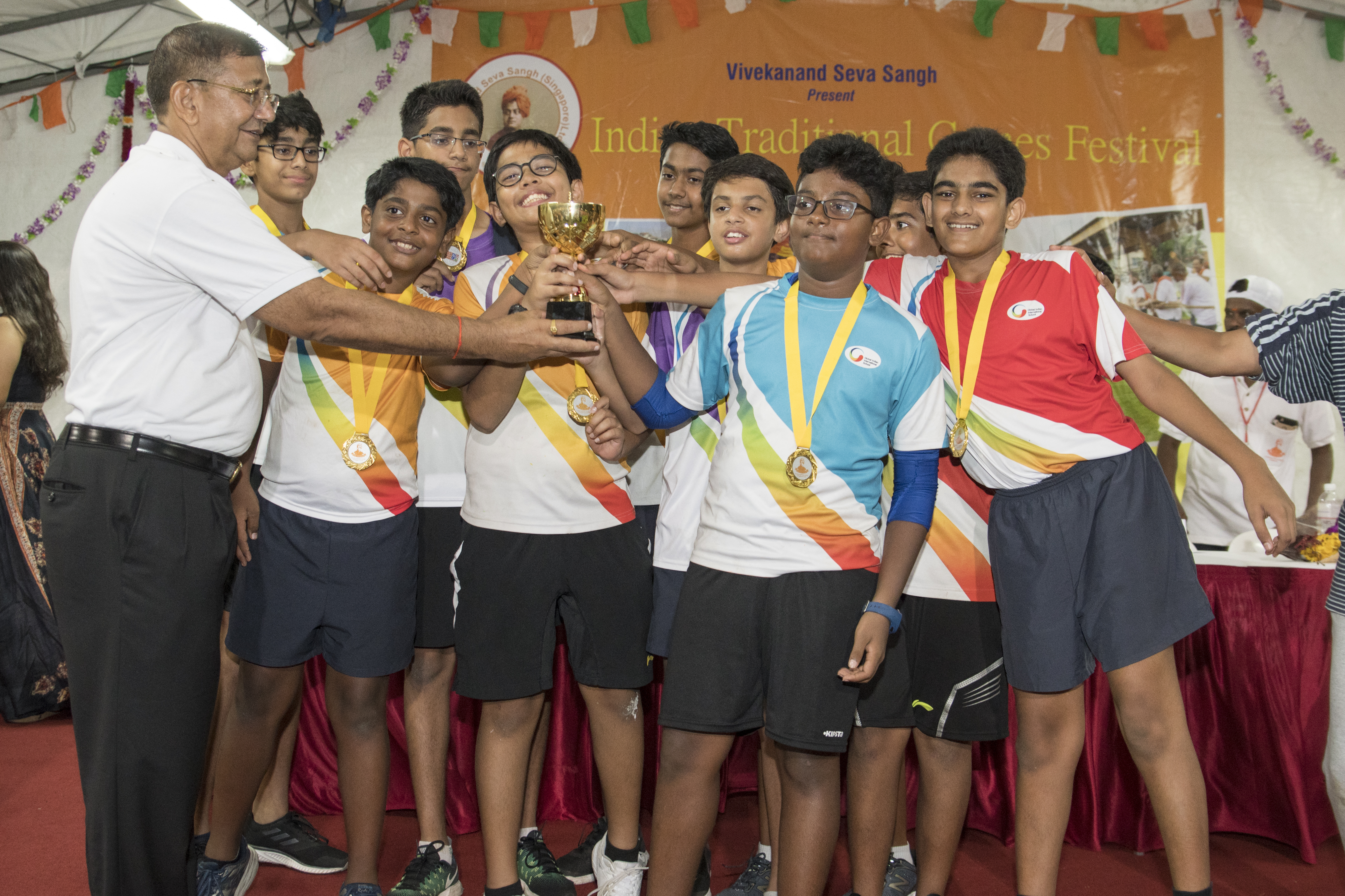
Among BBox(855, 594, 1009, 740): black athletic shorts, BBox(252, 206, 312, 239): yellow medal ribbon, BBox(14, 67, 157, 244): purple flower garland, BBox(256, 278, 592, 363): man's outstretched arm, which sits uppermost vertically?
BBox(14, 67, 157, 244): purple flower garland

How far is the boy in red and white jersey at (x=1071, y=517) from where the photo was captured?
2.35 metres

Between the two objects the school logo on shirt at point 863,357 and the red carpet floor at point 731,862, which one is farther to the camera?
the red carpet floor at point 731,862

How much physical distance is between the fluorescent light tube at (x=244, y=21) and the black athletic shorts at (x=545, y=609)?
3735mm

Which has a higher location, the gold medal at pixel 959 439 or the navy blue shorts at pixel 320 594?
the gold medal at pixel 959 439

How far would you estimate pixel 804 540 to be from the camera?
7.25 feet

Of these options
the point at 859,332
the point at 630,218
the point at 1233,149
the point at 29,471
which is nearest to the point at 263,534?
the point at 859,332

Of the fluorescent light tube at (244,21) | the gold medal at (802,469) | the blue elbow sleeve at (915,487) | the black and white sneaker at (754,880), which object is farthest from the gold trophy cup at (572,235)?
the fluorescent light tube at (244,21)

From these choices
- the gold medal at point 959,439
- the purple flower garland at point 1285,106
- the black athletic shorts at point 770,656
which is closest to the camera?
the black athletic shorts at point 770,656

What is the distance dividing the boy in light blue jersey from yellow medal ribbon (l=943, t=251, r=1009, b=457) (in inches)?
6.8

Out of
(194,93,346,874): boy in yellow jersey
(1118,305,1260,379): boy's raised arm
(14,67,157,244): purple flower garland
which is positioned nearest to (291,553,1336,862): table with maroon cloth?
(194,93,346,874): boy in yellow jersey

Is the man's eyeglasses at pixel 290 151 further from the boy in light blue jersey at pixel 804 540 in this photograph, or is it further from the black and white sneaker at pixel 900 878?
the black and white sneaker at pixel 900 878

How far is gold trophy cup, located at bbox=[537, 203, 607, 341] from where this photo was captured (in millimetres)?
2186

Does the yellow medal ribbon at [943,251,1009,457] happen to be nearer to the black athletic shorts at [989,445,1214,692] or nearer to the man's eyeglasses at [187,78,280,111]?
the black athletic shorts at [989,445,1214,692]

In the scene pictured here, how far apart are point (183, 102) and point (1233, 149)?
240 inches
